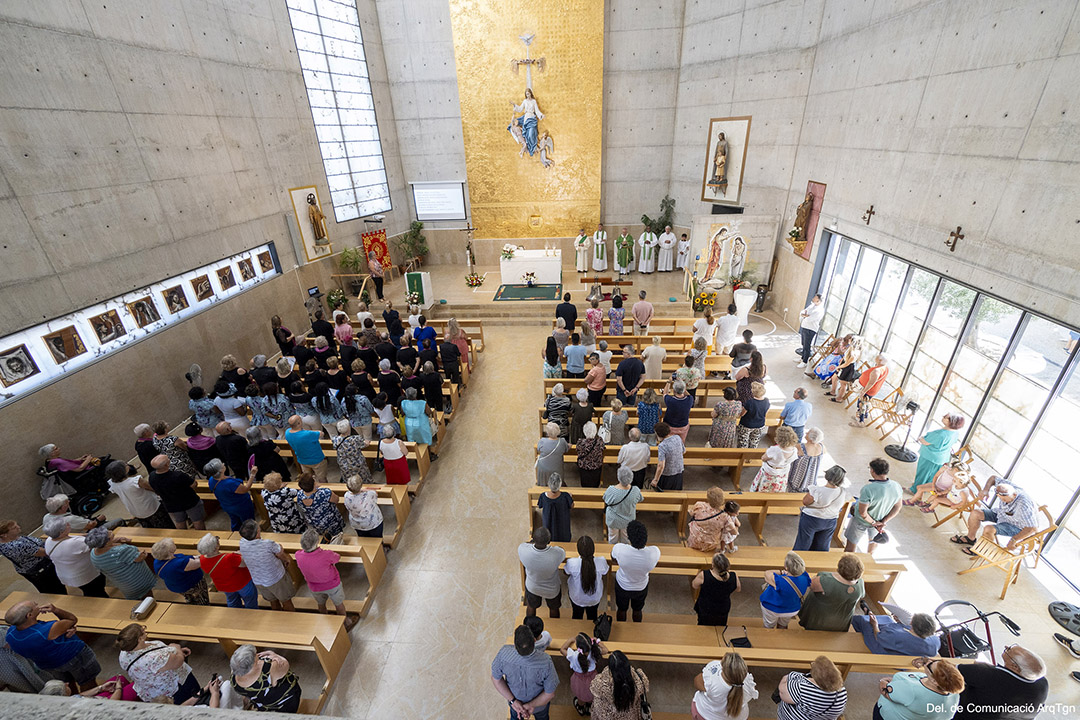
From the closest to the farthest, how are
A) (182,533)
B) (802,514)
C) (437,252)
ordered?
(802,514)
(182,533)
(437,252)

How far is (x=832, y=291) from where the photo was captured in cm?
1005

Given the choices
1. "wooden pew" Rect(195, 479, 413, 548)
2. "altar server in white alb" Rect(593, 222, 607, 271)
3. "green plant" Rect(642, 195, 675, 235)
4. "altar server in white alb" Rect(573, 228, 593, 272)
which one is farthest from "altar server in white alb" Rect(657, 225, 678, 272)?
"wooden pew" Rect(195, 479, 413, 548)

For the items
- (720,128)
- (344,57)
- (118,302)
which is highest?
(344,57)

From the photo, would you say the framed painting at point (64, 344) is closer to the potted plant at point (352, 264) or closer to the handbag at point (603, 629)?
the potted plant at point (352, 264)

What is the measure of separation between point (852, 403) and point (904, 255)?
256 cm

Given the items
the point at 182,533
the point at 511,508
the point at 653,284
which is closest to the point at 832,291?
→ the point at 653,284

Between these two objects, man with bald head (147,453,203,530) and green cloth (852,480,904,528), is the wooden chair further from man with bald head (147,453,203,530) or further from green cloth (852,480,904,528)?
man with bald head (147,453,203,530)

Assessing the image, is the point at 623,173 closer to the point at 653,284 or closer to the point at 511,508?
the point at 653,284

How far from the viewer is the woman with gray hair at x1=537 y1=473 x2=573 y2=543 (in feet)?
15.0

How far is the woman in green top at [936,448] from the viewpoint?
5.50 meters

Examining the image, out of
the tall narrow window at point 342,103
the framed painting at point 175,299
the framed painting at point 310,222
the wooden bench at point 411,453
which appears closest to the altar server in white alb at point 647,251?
the tall narrow window at point 342,103

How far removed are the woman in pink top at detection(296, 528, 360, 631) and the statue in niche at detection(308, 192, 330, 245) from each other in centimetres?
972

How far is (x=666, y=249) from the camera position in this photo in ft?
49.9

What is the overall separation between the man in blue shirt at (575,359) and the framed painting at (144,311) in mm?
7037
